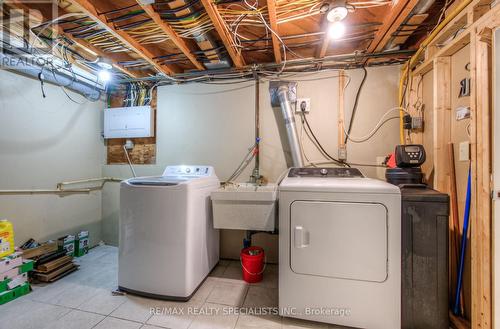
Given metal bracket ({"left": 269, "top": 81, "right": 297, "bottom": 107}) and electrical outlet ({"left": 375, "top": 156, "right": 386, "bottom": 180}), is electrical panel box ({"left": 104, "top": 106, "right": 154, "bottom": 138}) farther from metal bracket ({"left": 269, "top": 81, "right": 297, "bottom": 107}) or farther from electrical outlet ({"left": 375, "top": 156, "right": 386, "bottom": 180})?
electrical outlet ({"left": 375, "top": 156, "right": 386, "bottom": 180})

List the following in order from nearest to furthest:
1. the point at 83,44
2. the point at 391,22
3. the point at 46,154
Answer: the point at 391,22, the point at 83,44, the point at 46,154

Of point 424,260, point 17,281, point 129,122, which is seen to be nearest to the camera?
point 424,260

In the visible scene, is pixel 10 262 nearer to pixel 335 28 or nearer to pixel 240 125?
pixel 240 125

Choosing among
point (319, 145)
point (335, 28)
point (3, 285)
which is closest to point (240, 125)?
point (319, 145)

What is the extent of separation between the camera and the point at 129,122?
2.92m

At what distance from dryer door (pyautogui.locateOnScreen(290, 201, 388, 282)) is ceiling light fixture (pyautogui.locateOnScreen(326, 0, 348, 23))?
1413mm

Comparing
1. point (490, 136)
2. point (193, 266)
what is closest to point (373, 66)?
point (490, 136)

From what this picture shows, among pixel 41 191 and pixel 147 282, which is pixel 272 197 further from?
pixel 41 191

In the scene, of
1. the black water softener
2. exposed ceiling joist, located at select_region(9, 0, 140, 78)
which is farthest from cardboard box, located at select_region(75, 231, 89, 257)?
the black water softener

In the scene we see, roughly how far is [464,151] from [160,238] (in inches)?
95.6

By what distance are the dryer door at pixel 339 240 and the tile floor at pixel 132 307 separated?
496 mm

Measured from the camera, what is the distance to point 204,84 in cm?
276

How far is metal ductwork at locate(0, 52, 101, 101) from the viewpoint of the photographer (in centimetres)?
211

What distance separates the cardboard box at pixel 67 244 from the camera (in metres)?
2.49
